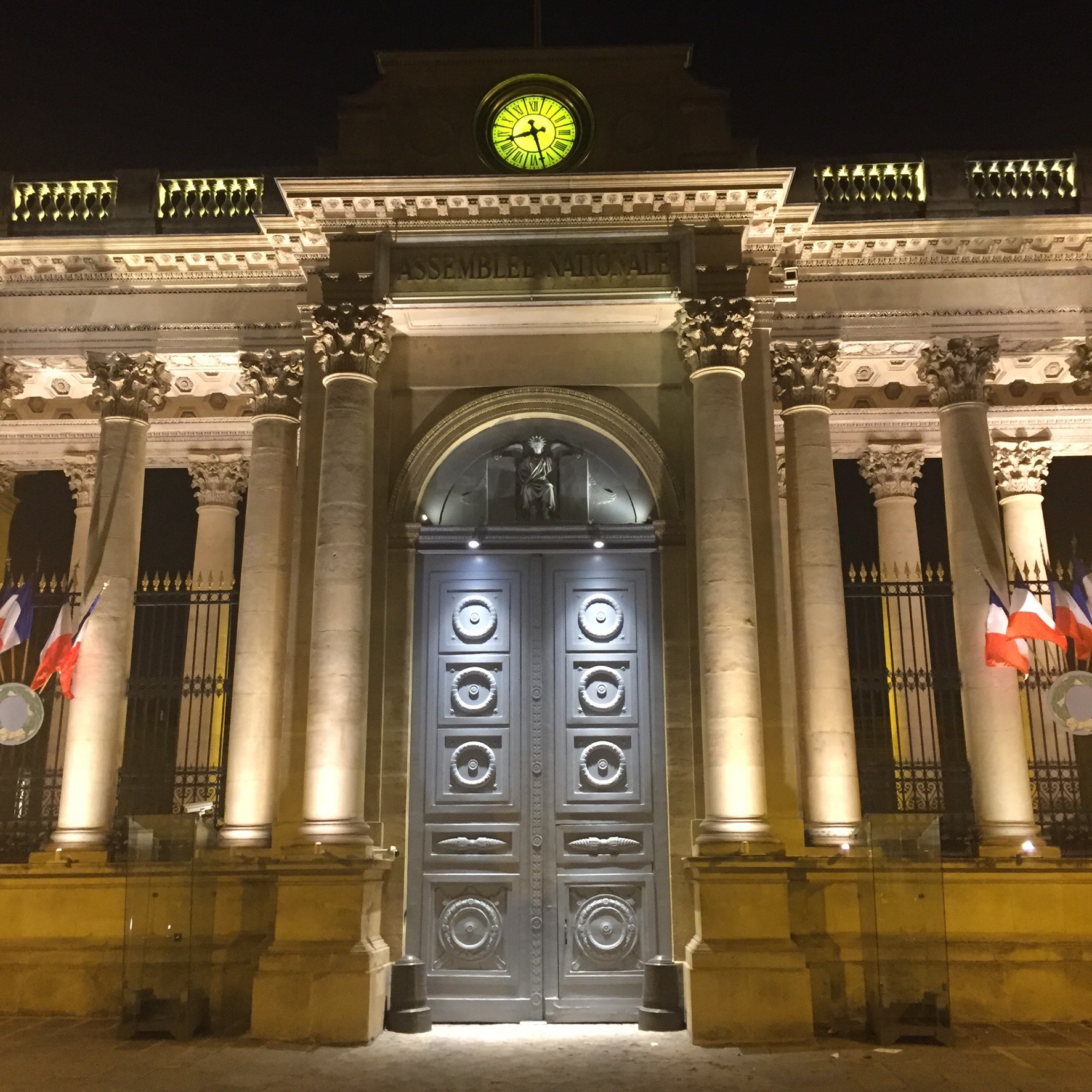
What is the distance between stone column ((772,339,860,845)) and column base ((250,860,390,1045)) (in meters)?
5.97

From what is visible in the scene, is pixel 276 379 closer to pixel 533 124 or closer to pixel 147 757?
pixel 533 124

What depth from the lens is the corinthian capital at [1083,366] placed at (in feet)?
55.3

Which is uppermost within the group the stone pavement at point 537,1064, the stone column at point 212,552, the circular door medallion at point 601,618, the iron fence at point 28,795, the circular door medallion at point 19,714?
the stone column at point 212,552

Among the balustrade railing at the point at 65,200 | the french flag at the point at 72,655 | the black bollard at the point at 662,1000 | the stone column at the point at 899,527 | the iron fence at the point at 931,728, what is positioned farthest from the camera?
the stone column at the point at 899,527

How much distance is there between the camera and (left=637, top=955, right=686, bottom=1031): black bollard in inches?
535

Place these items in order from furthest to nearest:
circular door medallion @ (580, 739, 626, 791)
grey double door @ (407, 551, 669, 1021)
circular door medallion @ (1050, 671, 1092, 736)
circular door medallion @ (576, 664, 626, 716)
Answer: circular door medallion @ (1050, 671, 1092, 736) < circular door medallion @ (576, 664, 626, 716) < circular door medallion @ (580, 739, 626, 791) < grey double door @ (407, 551, 669, 1021)

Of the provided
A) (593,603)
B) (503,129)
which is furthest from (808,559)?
(503,129)

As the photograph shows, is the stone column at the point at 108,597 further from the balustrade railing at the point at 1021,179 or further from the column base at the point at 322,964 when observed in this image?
the balustrade railing at the point at 1021,179

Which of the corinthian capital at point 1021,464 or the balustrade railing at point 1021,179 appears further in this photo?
the corinthian capital at point 1021,464

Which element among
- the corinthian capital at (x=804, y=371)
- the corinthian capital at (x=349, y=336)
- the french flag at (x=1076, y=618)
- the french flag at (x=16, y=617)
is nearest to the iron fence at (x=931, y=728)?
the french flag at (x=1076, y=618)

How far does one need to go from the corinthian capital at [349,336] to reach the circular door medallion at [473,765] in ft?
17.5

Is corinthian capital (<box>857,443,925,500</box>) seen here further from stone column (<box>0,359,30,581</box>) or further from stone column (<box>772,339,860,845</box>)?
stone column (<box>0,359,30,581</box>)

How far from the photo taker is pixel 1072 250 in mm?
16859

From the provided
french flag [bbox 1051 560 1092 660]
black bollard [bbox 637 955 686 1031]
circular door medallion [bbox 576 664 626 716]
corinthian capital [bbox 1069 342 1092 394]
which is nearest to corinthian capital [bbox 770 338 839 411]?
corinthian capital [bbox 1069 342 1092 394]
